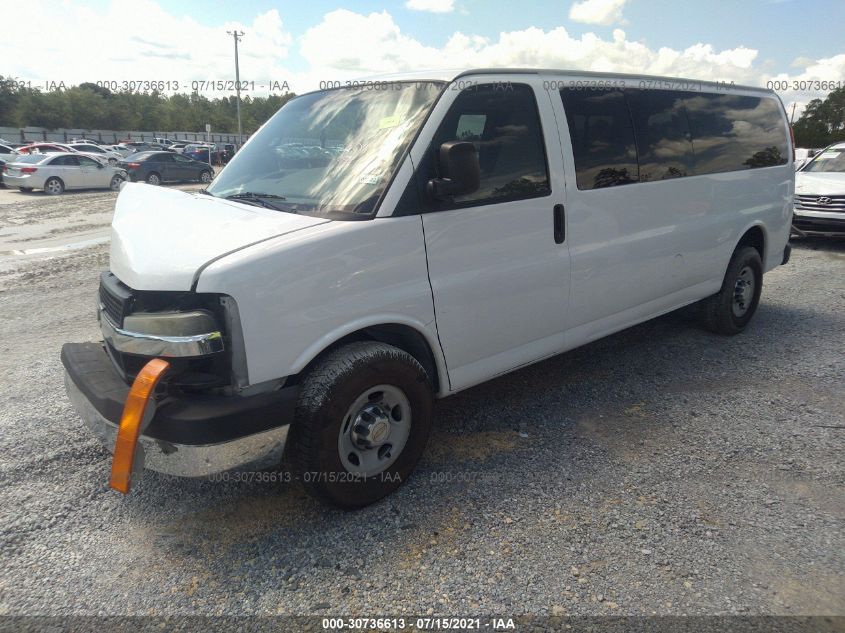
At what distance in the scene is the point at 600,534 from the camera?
293 cm

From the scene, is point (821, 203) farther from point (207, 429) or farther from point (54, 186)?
point (54, 186)

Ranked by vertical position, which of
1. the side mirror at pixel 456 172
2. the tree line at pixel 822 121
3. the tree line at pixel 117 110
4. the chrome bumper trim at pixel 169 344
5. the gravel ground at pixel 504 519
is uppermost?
the tree line at pixel 117 110

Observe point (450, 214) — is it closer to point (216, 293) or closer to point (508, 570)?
point (216, 293)

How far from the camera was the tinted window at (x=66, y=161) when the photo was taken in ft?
68.9

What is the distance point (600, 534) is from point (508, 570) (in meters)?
0.53

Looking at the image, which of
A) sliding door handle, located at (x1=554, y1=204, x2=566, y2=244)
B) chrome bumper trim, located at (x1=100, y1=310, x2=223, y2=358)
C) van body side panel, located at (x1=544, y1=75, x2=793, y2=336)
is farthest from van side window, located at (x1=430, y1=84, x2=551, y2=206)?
chrome bumper trim, located at (x1=100, y1=310, x2=223, y2=358)

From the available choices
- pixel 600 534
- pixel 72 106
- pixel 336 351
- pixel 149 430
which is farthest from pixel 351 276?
pixel 72 106

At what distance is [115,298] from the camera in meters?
2.95

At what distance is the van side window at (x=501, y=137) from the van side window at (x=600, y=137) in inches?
12.9

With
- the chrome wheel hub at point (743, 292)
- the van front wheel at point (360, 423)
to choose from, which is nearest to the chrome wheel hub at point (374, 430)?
the van front wheel at point (360, 423)

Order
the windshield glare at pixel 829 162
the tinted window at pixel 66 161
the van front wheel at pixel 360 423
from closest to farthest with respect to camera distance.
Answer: the van front wheel at pixel 360 423 → the windshield glare at pixel 829 162 → the tinted window at pixel 66 161

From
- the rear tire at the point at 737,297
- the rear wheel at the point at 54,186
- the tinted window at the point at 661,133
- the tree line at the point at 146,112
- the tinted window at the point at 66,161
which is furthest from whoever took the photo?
the tree line at the point at 146,112

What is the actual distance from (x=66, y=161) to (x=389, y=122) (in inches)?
877

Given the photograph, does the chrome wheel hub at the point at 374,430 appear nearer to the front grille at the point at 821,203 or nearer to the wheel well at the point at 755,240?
the wheel well at the point at 755,240
